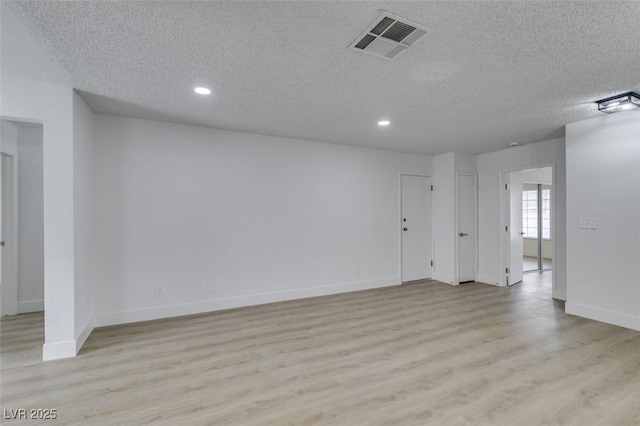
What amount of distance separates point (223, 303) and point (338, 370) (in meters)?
2.19

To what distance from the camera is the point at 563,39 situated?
79.1 inches

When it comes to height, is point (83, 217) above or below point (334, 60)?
below

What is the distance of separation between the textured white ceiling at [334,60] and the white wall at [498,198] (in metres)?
1.09

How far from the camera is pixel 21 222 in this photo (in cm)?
402

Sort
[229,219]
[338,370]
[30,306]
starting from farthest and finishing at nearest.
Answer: [229,219]
[30,306]
[338,370]

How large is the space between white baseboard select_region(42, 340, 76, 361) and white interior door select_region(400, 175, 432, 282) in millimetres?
4835

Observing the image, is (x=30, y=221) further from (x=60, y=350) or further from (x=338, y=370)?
(x=338, y=370)

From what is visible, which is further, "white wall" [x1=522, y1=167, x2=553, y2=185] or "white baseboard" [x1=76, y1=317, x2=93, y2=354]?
"white wall" [x1=522, y1=167, x2=553, y2=185]

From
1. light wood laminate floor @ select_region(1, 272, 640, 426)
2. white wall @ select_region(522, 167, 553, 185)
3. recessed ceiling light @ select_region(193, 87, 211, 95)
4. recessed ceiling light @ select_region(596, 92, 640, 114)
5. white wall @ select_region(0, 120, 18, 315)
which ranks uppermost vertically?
recessed ceiling light @ select_region(193, 87, 211, 95)

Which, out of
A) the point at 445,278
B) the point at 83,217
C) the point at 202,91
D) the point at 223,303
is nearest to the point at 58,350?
the point at 83,217

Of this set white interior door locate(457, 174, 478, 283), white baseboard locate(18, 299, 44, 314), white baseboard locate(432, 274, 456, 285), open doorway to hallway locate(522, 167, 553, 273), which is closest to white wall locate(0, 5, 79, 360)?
white baseboard locate(18, 299, 44, 314)

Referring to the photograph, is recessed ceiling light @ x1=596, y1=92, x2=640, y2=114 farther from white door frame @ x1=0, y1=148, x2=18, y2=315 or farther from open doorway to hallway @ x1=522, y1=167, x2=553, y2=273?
white door frame @ x1=0, y1=148, x2=18, y2=315

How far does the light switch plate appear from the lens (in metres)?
3.69

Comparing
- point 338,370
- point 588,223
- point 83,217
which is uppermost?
point 83,217
